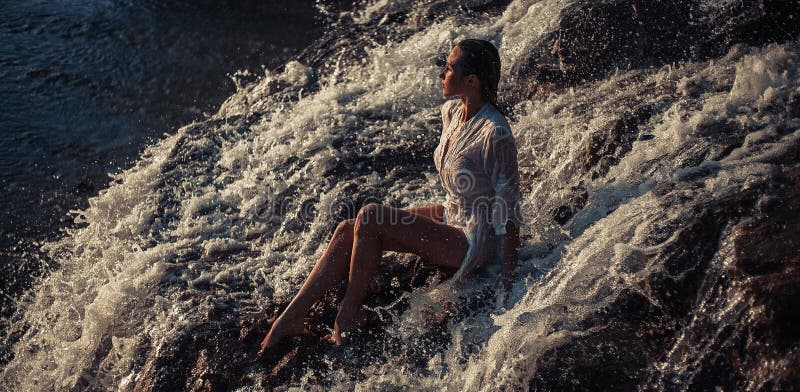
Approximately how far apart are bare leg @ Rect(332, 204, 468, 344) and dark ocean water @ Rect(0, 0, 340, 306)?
272 cm

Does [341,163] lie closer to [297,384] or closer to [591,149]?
[591,149]

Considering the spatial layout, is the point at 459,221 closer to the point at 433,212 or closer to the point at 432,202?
the point at 433,212

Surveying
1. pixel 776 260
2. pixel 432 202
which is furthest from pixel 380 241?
pixel 776 260

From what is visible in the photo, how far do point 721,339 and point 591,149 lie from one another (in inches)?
65.8

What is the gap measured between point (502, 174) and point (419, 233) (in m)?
0.46

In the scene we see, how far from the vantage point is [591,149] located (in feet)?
14.0

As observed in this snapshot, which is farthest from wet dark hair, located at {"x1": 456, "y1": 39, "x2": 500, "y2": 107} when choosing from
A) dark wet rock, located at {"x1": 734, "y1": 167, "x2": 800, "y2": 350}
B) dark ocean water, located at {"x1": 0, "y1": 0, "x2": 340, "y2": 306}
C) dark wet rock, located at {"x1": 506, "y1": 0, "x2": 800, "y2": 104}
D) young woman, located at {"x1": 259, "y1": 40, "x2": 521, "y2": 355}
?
dark ocean water, located at {"x1": 0, "y1": 0, "x2": 340, "y2": 306}

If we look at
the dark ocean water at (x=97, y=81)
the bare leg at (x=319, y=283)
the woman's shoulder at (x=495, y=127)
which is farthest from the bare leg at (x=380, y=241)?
the dark ocean water at (x=97, y=81)

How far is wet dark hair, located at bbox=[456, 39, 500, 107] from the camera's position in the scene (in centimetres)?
332

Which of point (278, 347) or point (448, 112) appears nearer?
point (278, 347)

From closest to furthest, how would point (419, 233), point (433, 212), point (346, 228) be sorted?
point (419, 233)
point (346, 228)
point (433, 212)

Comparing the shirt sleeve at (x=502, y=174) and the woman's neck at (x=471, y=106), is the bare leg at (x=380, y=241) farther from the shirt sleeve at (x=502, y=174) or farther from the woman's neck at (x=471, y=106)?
the woman's neck at (x=471, y=106)

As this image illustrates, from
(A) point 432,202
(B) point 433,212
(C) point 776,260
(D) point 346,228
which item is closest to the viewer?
(C) point 776,260

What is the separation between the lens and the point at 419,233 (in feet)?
11.2
